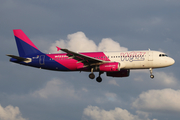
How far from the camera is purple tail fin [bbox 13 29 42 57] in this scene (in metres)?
51.4

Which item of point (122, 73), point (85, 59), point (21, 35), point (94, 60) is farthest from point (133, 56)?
point (21, 35)

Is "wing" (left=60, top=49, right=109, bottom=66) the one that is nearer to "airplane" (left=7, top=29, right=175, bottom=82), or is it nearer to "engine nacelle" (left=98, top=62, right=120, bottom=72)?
"airplane" (left=7, top=29, right=175, bottom=82)

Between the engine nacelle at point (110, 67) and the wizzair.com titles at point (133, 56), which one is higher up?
the wizzair.com titles at point (133, 56)

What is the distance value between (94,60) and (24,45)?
15812 mm

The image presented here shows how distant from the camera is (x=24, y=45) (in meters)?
52.0

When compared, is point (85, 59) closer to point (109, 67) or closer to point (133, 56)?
point (109, 67)

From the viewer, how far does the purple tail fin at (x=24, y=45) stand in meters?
51.4


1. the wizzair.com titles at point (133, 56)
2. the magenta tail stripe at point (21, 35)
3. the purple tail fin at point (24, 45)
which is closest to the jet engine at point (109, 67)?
the wizzair.com titles at point (133, 56)

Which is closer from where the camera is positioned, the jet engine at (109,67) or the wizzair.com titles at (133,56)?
the jet engine at (109,67)

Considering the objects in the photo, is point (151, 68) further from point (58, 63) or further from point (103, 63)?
point (58, 63)

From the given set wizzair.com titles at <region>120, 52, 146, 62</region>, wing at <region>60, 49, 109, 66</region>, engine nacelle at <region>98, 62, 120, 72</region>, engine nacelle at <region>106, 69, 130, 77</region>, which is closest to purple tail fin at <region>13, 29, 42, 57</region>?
wing at <region>60, 49, 109, 66</region>

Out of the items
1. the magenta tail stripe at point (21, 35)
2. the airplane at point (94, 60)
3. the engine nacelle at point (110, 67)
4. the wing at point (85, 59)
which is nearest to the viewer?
the wing at point (85, 59)

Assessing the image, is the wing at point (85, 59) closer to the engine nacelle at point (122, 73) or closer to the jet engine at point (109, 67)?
the jet engine at point (109, 67)

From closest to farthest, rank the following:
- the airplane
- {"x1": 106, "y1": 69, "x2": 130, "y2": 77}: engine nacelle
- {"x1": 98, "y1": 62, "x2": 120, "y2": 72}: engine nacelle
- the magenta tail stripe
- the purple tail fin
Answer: {"x1": 98, "y1": 62, "x2": 120, "y2": 72}: engine nacelle → the airplane → {"x1": 106, "y1": 69, "x2": 130, "y2": 77}: engine nacelle → the purple tail fin → the magenta tail stripe
